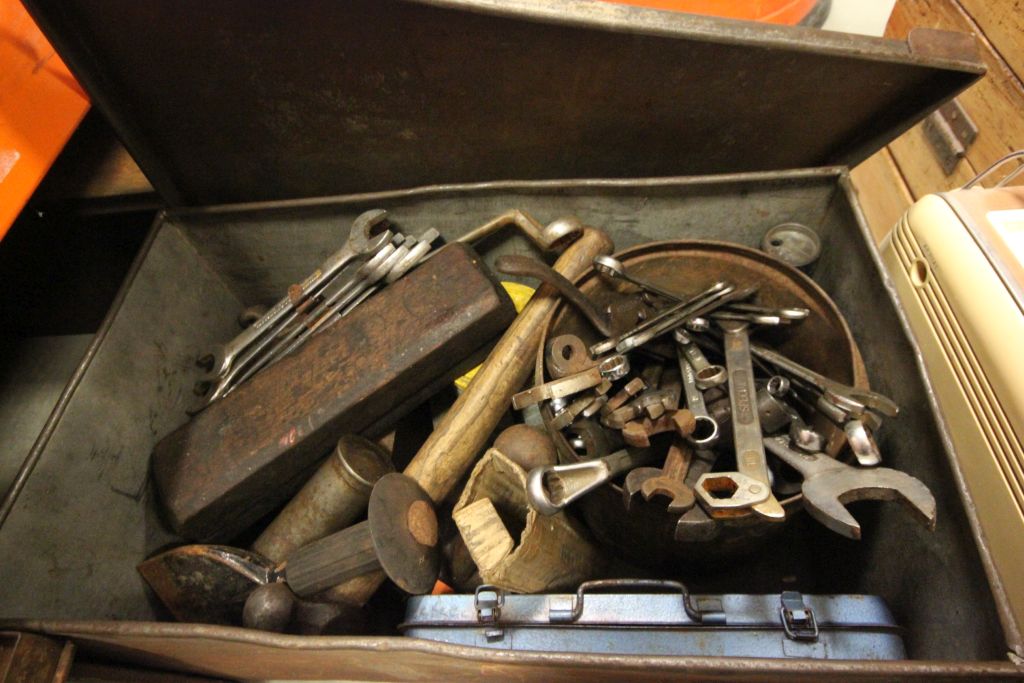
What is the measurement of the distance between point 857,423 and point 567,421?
15.4 inches

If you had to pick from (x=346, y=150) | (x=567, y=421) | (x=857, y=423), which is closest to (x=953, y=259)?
(x=857, y=423)

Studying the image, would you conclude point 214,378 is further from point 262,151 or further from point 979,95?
point 979,95

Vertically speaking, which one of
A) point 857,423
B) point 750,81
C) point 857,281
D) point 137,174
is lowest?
point 857,423

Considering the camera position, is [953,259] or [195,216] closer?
[953,259]

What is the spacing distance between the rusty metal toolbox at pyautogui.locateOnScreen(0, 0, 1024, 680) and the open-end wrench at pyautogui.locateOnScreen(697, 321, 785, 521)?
19 cm

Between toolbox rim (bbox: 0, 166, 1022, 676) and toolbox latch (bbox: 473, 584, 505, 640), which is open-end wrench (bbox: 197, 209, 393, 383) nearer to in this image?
toolbox rim (bbox: 0, 166, 1022, 676)

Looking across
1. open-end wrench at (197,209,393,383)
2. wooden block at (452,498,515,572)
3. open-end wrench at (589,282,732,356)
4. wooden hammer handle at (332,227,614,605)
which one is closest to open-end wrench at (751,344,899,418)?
open-end wrench at (589,282,732,356)

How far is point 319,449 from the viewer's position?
Result: 112 centimetres

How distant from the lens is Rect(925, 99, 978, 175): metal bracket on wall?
1434mm

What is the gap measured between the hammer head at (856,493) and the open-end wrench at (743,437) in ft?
0.15

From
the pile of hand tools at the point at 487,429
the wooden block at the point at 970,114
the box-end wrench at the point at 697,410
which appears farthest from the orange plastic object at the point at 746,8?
the box-end wrench at the point at 697,410

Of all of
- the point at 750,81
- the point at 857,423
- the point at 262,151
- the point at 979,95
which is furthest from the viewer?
the point at 979,95

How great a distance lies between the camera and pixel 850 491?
0.74 meters

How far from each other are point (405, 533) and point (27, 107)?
3.46 ft
